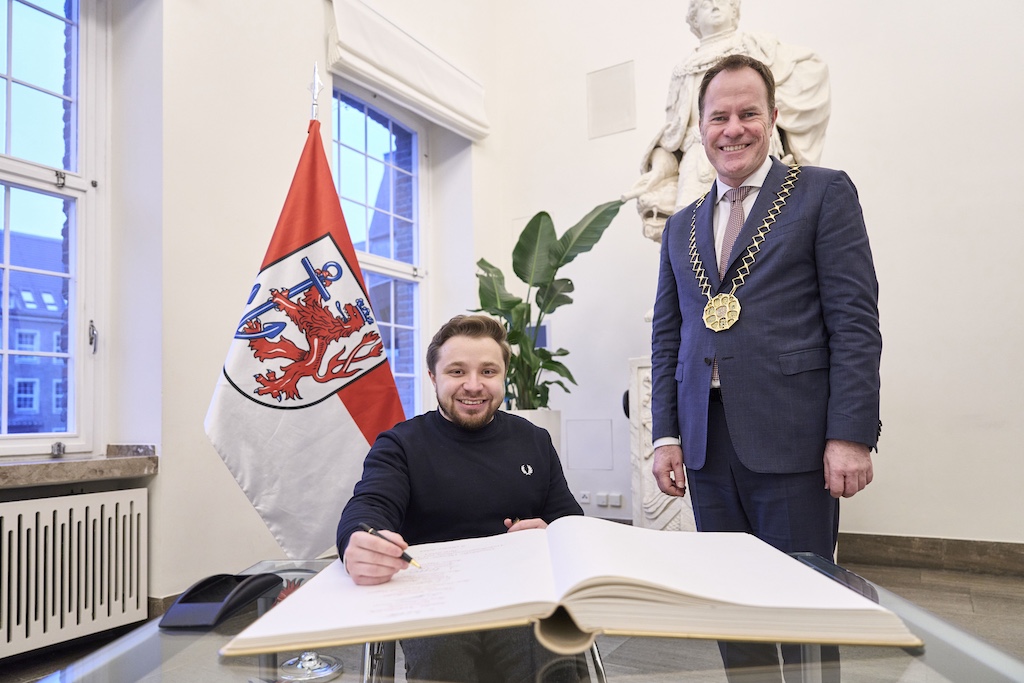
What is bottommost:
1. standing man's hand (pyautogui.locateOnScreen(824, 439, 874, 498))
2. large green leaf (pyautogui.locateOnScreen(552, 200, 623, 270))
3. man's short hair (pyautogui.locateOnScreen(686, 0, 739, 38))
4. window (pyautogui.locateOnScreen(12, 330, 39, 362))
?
standing man's hand (pyautogui.locateOnScreen(824, 439, 874, 498))

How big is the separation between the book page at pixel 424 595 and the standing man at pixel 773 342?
0.63 meters

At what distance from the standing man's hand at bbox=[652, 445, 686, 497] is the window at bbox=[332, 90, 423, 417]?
2989 mm

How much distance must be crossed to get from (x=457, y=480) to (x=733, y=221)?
762 millimetres

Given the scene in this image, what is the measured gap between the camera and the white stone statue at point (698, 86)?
3.27m

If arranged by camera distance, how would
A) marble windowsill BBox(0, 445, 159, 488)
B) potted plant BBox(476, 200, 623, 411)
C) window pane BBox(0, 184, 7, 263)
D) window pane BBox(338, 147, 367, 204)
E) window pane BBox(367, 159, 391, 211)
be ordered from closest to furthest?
marble windowsill BBox(0, 445, 159, 488) → window pane BBox(0, 184, 7, 263) → potted plant BBox(476, 200, 623, 411) → window pane BBox(338, 147, 367, 204) → window pane BBox(367, 159, 391, 211)

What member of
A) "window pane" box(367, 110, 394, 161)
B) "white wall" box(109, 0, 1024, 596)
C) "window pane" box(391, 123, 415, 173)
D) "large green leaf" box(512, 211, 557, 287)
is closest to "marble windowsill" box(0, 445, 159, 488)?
"white wall" box(109, 0, 1024, 596)

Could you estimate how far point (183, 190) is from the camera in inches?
116

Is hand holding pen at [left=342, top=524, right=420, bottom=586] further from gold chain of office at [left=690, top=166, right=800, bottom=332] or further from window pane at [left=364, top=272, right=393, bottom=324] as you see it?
window pane at [left=364, top=272, right=393, bottom=324]

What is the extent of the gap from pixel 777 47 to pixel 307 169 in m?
2.24

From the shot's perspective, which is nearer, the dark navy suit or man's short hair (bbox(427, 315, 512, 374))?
the dark navy suit

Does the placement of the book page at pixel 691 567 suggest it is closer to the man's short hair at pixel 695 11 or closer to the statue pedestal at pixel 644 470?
the statue pedestal at pixel 644 470

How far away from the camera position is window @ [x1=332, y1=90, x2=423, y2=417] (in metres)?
Answer: 4.39

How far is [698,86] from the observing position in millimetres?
3326

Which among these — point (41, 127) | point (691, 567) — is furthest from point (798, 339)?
point (41, 127)
